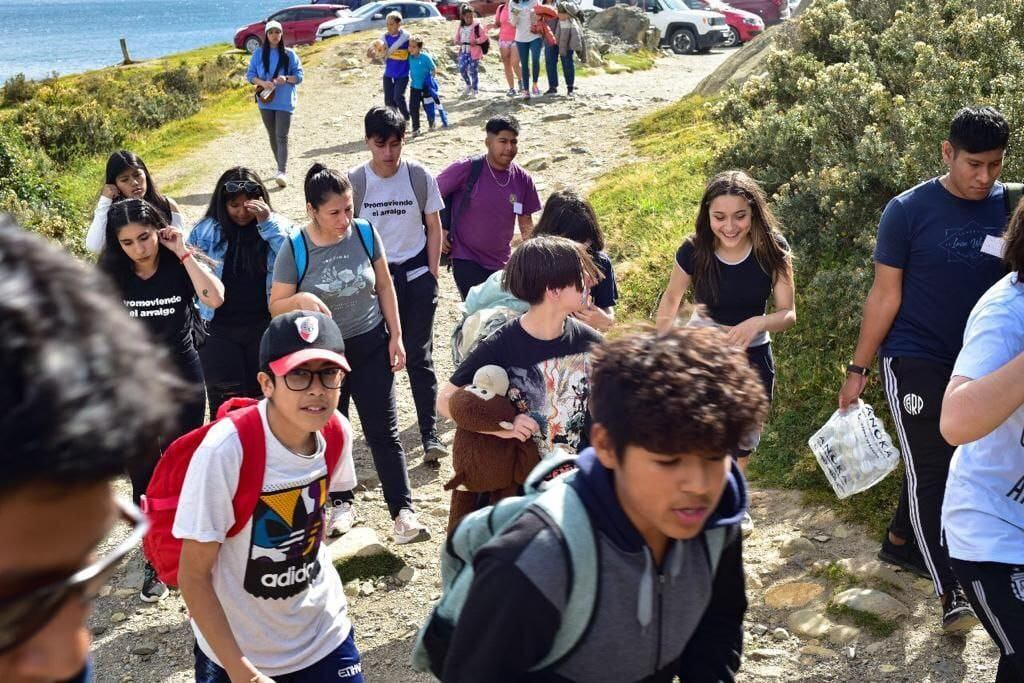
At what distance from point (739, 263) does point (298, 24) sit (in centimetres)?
3680

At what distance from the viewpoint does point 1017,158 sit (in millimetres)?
7121

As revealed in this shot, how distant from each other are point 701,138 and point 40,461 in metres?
15.3

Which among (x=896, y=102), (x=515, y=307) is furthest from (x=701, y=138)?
(x=515, y=307)

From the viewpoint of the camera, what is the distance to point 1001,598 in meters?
3.43

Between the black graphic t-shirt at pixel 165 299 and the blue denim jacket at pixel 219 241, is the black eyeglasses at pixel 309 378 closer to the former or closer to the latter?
the black graphic t-shirt at pixel 165 299

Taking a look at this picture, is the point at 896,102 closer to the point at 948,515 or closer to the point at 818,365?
the point at 818,365

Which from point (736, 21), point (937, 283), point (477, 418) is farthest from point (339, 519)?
point (736, 21)

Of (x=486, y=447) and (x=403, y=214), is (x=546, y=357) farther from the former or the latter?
(x=403, y=214)

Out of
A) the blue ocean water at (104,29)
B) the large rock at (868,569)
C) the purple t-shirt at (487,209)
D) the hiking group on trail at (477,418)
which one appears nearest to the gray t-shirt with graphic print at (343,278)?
the hiking group on trail at (477,418)

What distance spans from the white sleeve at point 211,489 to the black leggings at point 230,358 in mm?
2921

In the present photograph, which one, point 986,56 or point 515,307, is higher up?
point 986,56

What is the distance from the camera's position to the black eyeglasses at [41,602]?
129 cm

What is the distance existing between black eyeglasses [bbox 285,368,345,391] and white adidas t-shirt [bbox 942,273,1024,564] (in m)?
1.95

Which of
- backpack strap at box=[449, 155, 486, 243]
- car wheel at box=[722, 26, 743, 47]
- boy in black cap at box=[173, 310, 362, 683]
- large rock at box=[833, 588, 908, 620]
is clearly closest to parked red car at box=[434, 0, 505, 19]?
car wheel at box=[722, 26, 743, 47]
